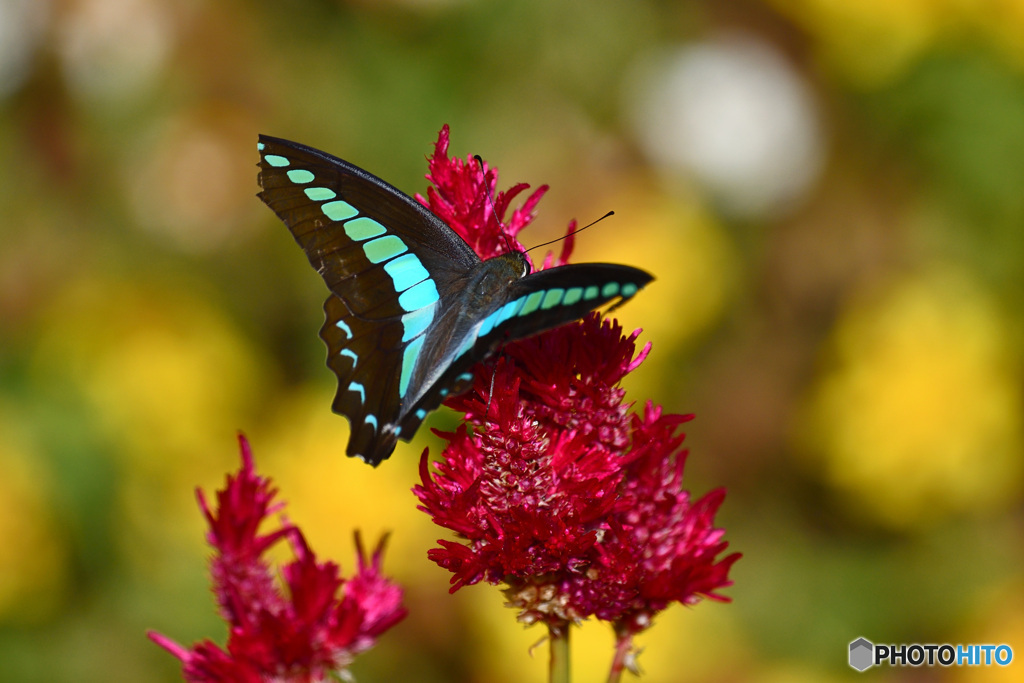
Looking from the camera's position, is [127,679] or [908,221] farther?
[908,221]

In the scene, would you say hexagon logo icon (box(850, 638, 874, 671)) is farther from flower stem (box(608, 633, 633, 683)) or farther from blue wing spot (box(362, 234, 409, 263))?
blue wing spot (box(362, 234, 409, 263))

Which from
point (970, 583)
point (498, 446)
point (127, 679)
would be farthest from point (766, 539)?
point (498, 446)

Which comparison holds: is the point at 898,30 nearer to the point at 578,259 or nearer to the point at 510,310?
the point at 578,259

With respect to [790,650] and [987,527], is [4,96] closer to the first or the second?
[790,650]

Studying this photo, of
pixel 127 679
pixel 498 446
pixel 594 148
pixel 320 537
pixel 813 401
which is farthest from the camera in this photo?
pixel 594 148

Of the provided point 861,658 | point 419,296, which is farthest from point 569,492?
point 861,658

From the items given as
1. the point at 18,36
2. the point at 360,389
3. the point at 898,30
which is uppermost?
the point at 898,30

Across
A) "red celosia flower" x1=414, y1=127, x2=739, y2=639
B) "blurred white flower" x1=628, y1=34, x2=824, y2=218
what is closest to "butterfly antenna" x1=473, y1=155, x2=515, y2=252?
"red celosia flower" x1=414, y1=127, x2=739, y2=639
